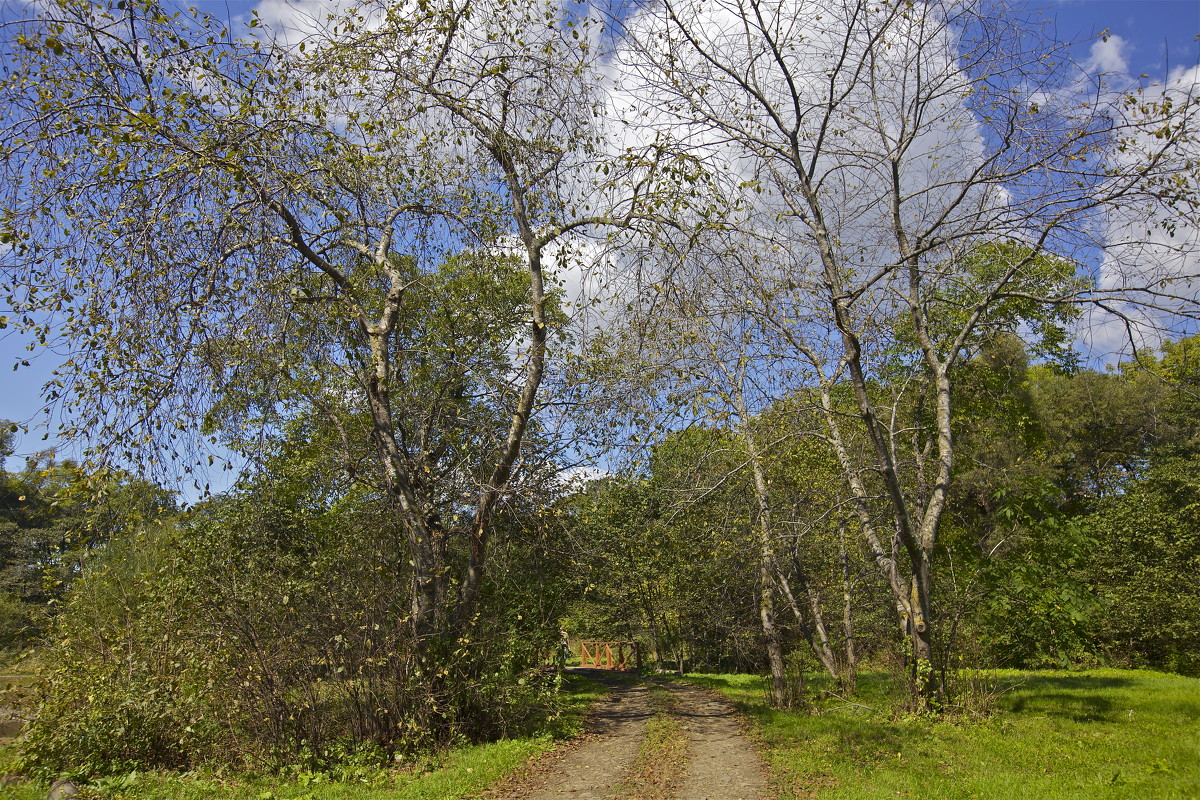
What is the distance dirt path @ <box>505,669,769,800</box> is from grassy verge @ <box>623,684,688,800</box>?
0.27 feet

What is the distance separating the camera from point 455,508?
9.52 m

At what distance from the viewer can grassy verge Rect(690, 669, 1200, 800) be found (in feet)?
19.8

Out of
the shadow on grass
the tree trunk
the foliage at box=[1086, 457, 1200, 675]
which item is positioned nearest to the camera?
the shadow on grass

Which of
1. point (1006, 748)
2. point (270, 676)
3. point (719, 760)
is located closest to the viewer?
point (1006, 748)

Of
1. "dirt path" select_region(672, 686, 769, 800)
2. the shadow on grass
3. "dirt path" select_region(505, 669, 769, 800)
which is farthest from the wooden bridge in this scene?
the shadow on grass

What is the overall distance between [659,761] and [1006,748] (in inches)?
148

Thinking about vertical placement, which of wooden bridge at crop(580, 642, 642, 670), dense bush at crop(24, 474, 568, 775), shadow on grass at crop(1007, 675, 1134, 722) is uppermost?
dense bush at crop(24, 474, 568, 775)

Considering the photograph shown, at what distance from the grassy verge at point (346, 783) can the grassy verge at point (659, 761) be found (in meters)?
1.35

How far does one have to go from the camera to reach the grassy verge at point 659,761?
6.95m

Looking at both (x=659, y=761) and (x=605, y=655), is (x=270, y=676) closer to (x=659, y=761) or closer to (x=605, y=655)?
(x=659, y=761)

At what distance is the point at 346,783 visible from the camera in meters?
7.25

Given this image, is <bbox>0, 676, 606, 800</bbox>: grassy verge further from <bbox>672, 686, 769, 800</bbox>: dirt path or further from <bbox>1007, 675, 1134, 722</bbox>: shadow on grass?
<bbox>1007, 675, 1134, 722</bbox>: shadow on grass

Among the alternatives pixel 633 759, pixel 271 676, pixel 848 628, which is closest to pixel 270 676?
pixel 271 676

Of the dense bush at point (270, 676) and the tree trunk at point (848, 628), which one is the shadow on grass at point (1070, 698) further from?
the dense bush at point (270, 676)
